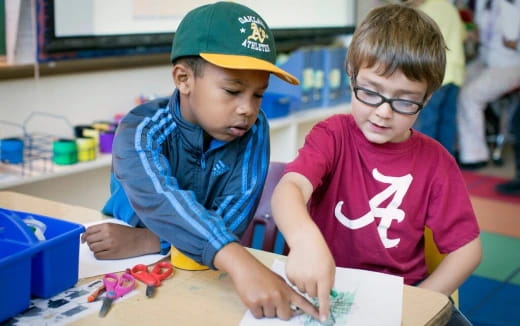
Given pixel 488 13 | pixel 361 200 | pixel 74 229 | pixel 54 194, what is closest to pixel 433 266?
pixel 361 200

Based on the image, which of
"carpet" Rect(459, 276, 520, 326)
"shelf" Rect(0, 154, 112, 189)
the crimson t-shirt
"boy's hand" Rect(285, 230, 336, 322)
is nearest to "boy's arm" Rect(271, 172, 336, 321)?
"boy's hand" Rect(285, 230, 336, 322)

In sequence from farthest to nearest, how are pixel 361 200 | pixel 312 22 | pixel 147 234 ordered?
pixel 312 22 < pixel 361 200 < pixel 147 234

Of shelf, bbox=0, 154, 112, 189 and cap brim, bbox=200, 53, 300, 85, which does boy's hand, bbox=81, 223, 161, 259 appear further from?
shelf, bbox=0, 154, 112, 189

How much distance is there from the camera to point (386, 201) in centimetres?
138

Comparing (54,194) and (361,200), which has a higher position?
(361,200)

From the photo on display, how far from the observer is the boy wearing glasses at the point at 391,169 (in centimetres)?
129

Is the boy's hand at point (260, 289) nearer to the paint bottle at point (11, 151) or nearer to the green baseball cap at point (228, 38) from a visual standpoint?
the green baseball cap at point (228, 38)

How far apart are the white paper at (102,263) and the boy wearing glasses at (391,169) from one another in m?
0.34

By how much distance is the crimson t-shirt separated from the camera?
137cm

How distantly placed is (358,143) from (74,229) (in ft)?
2.13

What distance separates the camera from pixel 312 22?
3736mm

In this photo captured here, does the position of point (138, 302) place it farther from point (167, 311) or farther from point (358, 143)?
point (358, 143)

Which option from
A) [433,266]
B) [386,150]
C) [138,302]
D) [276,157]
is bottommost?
[276,157]

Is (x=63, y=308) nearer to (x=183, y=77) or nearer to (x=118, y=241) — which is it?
(x=118, y=241)
